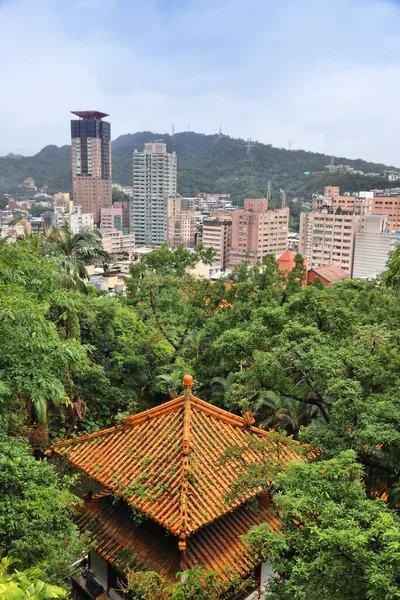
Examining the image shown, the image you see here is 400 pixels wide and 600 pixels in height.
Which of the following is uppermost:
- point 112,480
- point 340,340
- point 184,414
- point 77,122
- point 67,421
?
point 77,122

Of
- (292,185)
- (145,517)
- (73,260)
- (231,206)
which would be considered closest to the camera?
(145,517)

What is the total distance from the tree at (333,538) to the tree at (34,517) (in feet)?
8.99

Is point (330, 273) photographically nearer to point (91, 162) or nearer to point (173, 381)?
point (173, 381)

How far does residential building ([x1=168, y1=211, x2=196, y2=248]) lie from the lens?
123 m

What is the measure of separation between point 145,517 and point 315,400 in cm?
416

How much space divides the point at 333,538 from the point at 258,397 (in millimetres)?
9591

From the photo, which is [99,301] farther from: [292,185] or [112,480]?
[292,185]

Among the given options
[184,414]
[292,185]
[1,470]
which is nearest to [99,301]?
[184,414]

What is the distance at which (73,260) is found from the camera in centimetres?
1438

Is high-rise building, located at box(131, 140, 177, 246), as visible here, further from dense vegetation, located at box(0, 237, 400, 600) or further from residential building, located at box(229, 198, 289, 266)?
dense vegetation, located at box(0, 237, 400, 600)

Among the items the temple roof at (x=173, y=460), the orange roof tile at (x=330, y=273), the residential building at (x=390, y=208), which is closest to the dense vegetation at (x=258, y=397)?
the temple roof at (x=173, y=460)

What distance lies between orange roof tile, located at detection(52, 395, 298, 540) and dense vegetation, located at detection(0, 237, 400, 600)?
0.82m

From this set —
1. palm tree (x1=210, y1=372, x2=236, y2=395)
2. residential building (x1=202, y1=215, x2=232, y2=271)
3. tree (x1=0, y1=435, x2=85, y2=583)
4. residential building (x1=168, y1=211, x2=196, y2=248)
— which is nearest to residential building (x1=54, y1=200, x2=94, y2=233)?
residential building (x1=168, y1=211, x2=196, y2=248)

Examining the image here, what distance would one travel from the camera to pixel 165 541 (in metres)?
9.70
